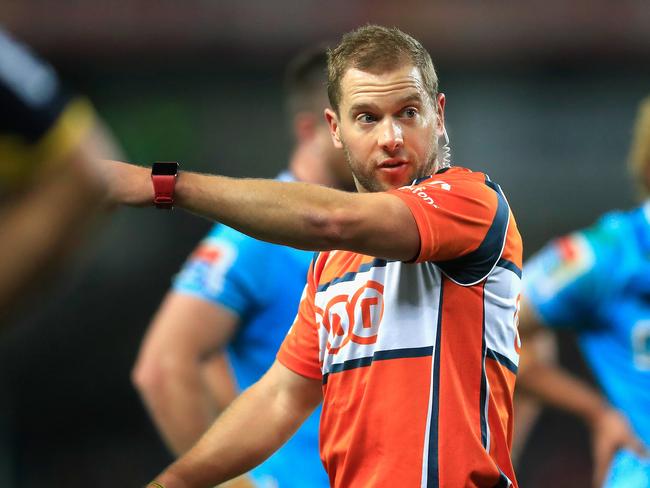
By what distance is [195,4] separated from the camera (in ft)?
48.8

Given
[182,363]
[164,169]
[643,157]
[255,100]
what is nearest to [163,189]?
[164,169]

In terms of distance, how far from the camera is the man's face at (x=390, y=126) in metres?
3.31

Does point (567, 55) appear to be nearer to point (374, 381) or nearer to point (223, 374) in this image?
point (223, 374)

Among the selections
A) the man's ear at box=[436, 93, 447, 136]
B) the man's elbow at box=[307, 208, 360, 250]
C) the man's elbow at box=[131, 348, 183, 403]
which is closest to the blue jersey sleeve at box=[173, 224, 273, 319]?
the man's elbow at box=[131, 348, 183, 403]

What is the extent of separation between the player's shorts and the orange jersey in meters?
1.98

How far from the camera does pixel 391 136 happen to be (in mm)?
3275

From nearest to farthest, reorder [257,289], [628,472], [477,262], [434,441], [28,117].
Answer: [28,117], [434,441], [477,262], [628,472], [257,289]

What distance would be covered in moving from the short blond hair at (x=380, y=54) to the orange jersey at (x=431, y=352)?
1.14 feet

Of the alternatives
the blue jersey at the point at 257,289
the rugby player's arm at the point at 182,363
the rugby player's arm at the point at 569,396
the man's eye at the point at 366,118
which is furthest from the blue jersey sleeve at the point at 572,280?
the man's eye at the point at 366,118

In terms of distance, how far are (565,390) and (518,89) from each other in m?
9.46

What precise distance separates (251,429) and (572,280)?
234 cm

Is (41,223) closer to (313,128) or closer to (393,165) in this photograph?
(393,165)

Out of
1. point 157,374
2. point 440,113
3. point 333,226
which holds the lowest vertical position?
point 333,226

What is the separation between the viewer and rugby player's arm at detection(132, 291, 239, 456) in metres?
5.32
